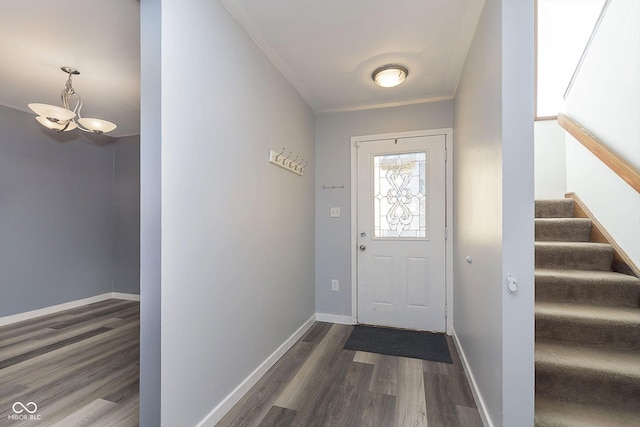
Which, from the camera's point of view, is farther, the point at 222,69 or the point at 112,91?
the point at 112,91

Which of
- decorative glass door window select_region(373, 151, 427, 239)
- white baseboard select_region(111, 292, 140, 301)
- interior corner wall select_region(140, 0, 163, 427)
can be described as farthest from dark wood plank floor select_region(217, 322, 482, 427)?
white baseboard select_region(111, 292, 140, 301)

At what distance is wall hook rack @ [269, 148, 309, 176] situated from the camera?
2355 mm

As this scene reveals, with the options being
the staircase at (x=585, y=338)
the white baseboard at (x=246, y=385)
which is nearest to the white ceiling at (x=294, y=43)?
the staircase at (x=585, y=338)

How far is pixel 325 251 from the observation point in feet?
11.0

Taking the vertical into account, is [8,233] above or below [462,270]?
above

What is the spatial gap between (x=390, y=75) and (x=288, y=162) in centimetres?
117

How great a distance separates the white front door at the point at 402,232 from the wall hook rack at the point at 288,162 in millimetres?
726

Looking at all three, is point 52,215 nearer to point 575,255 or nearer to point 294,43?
point 294,43

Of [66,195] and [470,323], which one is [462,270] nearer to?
[470,323]

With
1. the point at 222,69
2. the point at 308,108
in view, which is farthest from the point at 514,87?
the point at 308,108

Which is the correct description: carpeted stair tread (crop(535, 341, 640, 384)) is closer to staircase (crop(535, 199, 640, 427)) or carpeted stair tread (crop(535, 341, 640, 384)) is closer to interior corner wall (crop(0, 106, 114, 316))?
staircase (crop(535, 199, 640, 427))

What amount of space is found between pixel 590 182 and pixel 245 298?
10.2 ft

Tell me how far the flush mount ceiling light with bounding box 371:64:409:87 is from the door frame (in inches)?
28.1

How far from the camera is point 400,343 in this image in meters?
2.72
